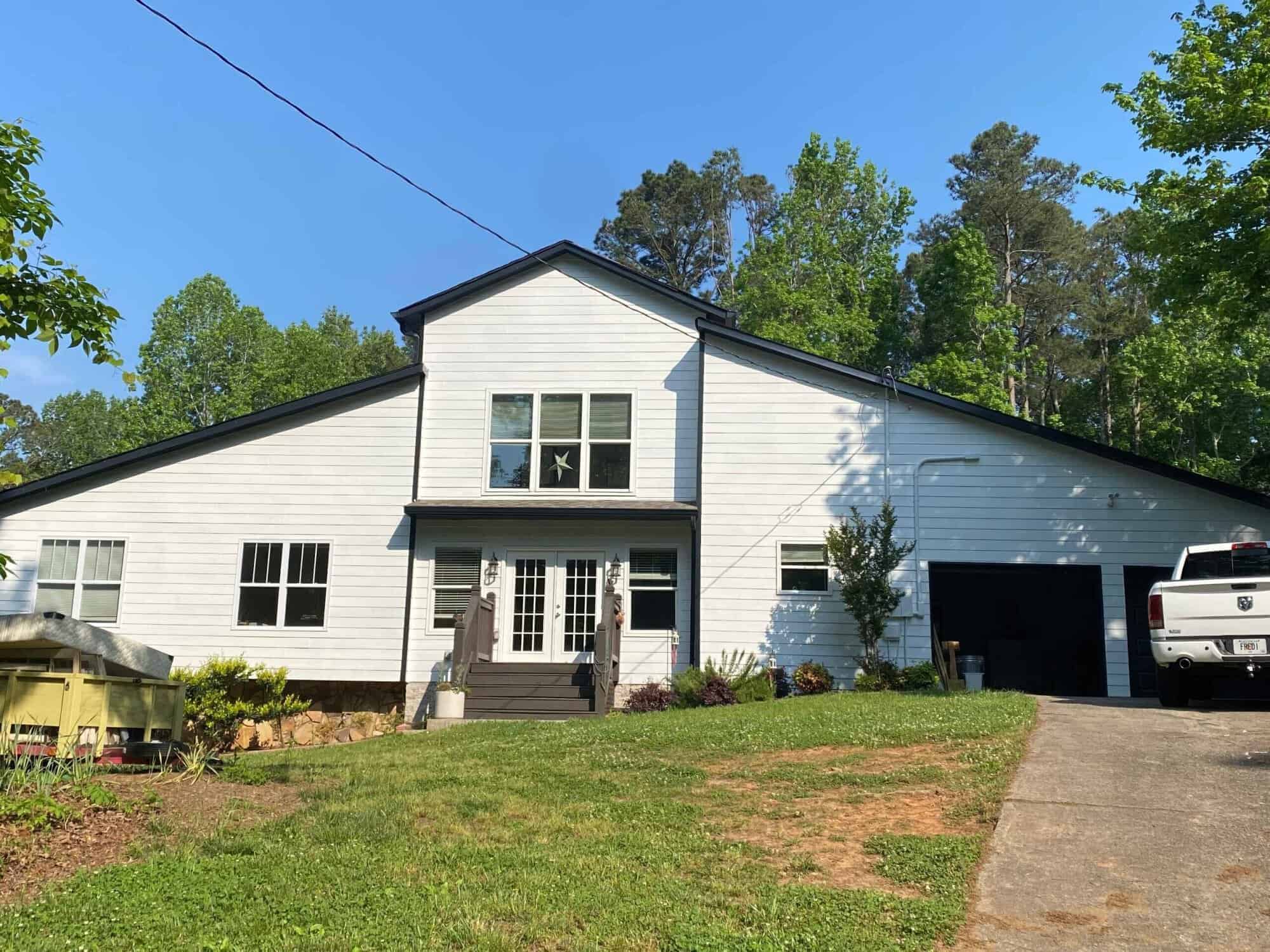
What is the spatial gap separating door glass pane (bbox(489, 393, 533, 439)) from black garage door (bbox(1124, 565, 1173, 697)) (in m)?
10.3

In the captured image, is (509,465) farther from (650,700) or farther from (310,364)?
(310,364)

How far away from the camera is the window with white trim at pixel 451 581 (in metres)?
17.8

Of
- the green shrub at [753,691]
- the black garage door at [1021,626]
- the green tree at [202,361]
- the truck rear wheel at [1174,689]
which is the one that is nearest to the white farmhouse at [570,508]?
the green shrub at [753,691]

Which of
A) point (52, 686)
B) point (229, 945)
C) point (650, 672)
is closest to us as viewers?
point (229, 945)

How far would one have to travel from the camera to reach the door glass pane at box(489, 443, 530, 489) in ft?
60.1

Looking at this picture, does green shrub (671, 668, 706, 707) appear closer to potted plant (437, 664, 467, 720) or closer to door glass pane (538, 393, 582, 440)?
potted plant (437, 664, 467, 720)

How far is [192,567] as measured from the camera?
1797 cm

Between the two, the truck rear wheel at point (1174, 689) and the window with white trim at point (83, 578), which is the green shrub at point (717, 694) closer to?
the truck rear wheel at point (1174, 689)

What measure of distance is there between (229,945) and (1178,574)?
38.2 feet

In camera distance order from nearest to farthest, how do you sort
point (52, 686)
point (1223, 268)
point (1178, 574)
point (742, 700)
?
point (52, 686) → point (1178, 574) → point (1223, 268) → point (742, 700)

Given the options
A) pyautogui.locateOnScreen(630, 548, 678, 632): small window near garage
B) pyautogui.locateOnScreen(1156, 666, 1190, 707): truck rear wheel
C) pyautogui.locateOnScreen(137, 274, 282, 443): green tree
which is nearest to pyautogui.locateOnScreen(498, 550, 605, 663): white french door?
pyautogui.locateOnScreen(630, 548, 678, 632): small window near garage

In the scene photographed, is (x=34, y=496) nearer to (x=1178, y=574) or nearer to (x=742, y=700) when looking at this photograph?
(x=742, y=700)

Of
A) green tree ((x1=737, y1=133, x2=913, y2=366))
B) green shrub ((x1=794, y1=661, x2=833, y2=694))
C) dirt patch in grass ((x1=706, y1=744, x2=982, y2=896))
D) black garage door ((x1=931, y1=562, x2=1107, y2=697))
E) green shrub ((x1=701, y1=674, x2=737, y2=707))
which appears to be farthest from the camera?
green tree ((x1=737, y1=133, x2=913, y2=366))

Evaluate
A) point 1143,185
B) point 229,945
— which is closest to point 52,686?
point 229,945
